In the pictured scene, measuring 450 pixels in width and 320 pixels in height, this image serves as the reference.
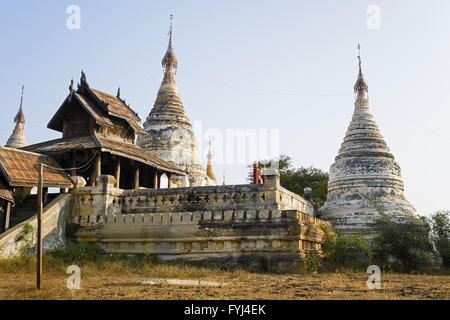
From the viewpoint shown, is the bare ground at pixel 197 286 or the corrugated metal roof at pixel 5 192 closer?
the bare ground at pixel 197 286

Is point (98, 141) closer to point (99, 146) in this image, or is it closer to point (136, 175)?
point (99, 146)

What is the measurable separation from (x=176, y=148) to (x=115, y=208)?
1316cm

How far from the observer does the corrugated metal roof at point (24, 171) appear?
16.4 metres

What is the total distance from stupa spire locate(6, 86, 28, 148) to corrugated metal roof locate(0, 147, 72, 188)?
78.9 ft

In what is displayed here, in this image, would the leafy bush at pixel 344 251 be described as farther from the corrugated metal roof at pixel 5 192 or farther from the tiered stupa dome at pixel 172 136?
the tiered stupa dome at pixel 172 136

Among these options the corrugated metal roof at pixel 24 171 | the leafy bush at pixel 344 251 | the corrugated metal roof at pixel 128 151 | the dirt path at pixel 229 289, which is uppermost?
the corrugated metal roof at pixel 128 151

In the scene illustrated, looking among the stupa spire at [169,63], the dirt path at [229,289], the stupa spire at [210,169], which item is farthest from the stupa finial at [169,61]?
the dirt path at [229,289]

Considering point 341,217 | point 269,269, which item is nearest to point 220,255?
point 269,269

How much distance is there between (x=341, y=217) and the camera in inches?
942

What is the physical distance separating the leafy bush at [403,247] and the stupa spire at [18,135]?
3210 centimetres

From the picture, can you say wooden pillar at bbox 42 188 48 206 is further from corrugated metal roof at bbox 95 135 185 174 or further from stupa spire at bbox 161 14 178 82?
stupa spire at bbox 161 14 178 82

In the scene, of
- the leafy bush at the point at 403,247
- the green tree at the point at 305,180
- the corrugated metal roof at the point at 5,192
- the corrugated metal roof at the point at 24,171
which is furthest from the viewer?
the green tree at the point at 305,180

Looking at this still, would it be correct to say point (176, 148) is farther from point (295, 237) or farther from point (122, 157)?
point (295, 237)
